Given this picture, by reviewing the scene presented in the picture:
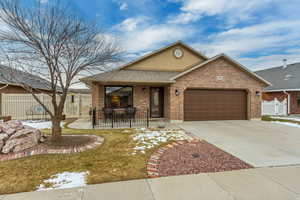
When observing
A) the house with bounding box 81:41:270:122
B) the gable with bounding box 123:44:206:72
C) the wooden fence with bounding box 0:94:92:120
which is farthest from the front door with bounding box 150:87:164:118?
the wooden fence with bounding box 0:94:92:120

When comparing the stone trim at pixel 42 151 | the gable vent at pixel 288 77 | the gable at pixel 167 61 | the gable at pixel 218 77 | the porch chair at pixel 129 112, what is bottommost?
the stone trim at pixel 42 151

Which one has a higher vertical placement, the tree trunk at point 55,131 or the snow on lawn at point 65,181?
the tree trunk at point 55,131

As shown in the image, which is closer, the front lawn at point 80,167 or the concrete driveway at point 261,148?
the front lawn at point 80,167

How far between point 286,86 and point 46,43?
69.0 feet

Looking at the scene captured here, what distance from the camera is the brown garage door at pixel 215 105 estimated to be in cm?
1020

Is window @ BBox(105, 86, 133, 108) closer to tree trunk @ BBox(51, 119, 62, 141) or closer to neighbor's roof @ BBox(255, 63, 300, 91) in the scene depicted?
tree trunk @ BBox(51, 119, 62, 141)

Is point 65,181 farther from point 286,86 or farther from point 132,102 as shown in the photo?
point 286,86

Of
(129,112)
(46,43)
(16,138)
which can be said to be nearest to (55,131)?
(16,138)

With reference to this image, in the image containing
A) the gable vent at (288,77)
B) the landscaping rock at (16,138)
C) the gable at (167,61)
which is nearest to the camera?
the landscaping rock at (16,138)

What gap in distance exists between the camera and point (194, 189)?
2682 mm

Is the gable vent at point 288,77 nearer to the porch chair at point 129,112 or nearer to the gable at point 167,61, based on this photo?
the gable at point 167,61

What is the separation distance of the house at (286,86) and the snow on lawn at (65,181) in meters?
19.4

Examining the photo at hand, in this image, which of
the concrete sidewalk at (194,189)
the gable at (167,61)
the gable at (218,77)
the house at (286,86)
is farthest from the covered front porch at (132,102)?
the house at (286,86)

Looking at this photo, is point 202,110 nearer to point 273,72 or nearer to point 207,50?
point 207,50
